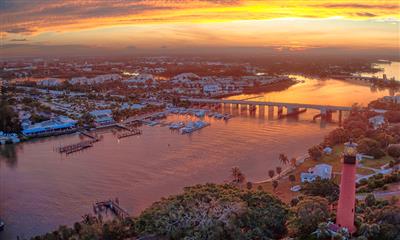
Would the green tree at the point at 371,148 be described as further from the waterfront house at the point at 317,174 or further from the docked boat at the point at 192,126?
the docked boat at the point at 192,126

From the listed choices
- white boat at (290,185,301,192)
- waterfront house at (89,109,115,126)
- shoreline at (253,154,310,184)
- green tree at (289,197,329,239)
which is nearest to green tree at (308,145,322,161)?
shoreline at (253,154,310,184)

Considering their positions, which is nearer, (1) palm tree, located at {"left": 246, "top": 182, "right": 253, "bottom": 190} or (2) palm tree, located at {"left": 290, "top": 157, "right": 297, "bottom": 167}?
(1) palm tree, located at {"left": 246, "top": 182, "right": 253, "bottom": 190}

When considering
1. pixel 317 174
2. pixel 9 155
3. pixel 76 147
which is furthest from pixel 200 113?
pixel 317 174

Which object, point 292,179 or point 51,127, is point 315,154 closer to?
point 292,179

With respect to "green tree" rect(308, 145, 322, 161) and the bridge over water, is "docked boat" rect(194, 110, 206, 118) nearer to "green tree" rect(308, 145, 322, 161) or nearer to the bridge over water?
the bridge over water

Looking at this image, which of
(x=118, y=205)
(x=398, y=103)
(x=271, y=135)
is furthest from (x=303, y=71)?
(x=118, y=205)

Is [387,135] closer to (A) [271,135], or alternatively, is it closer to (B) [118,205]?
(A) [271,135]

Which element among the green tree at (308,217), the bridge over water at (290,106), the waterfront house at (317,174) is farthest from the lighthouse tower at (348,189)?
the bridge over water at (290,106)
